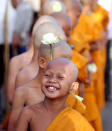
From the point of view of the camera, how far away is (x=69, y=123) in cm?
282

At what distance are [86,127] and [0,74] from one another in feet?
15.6

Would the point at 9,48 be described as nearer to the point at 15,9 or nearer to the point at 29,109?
the point at 15,9

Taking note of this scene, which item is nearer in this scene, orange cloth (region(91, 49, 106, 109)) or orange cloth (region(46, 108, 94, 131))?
orange cloth (region(46, 108, 94, 131))

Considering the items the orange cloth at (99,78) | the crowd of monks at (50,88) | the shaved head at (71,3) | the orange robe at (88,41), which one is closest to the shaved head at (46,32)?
the crowd of monks at (50,88)

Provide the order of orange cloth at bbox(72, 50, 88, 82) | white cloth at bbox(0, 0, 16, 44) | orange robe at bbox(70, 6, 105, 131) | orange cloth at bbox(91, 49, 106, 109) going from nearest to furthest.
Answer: orange cloth at bbox(72, 50, 88, 82) < orange robe at bbox(70, 6, 105, 131) < white cloth at bbox(0, 0, 16, 44) < orange cloth at bbox(91, 49, 106, 109)

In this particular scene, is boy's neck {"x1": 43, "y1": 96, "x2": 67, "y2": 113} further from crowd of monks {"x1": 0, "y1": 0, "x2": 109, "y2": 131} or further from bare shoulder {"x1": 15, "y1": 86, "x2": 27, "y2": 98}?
bare shoulder {"x1": 15, "y1": 86, "x2": 27, "y2": 98}

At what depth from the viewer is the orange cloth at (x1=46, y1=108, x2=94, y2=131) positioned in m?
2.81

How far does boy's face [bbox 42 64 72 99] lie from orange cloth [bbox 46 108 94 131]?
0.14 metres

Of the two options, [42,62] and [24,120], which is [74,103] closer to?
[24,120]

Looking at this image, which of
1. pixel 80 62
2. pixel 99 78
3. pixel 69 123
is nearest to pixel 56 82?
pixel 69 123

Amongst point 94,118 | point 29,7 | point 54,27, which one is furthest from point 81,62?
point 29,7

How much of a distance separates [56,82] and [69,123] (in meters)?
0.29

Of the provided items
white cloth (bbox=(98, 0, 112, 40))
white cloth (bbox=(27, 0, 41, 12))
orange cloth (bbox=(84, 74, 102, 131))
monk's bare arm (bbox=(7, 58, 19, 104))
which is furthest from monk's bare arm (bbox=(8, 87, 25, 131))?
white cloth (bbox=(98, 0, 112, 40))

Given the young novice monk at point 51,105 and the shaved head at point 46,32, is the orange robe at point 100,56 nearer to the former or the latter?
the shaved head at point 46,32
